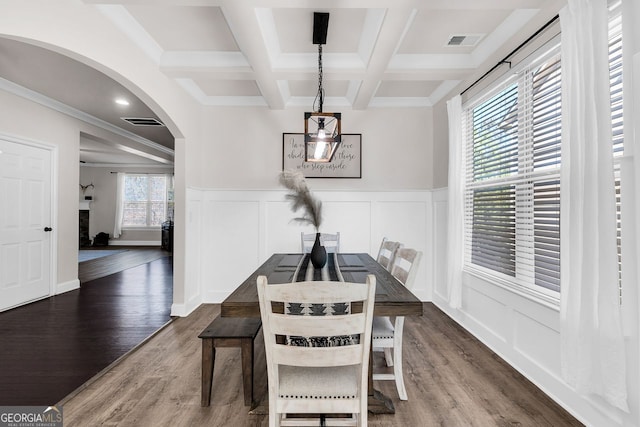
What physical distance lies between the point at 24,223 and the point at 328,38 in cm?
446

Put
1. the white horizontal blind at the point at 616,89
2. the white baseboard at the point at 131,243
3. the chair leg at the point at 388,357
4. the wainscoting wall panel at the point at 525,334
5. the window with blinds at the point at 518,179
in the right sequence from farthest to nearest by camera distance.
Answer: the white baseboard at the point at 131,243 → the chair leg at the point at 388,357 → the window with blinds at the point at 518,179 → the wainscoting wall panel at the point at 525,334 → the white horizontal blind at the point at 616,89

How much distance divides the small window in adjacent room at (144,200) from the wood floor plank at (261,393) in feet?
26.8

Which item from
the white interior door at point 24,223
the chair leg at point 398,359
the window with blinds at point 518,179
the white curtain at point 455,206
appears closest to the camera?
the chair leg at point 398,359

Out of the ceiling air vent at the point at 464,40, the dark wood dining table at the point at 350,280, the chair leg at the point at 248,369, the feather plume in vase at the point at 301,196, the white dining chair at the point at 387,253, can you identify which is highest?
the ceiling air vent at the point at 464,40

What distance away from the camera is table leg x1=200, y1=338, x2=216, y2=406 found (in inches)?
75.9

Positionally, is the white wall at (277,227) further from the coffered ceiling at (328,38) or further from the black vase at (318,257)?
the black vase at (318,257)

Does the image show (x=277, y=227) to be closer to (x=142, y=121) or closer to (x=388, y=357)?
(x=388, y=357)

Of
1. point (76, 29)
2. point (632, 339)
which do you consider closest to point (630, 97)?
point (632, 339)

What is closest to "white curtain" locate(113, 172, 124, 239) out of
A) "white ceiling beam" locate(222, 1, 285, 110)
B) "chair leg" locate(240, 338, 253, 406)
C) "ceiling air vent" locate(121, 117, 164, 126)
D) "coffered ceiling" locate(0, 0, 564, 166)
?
"ceiling air vent" locate(121, 117, 164, 126)

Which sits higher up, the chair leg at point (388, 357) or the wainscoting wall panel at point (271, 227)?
the wainscoting wall panel at point (271, 227)

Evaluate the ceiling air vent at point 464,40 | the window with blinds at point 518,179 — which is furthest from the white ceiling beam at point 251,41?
the window with blinds at point 518,179

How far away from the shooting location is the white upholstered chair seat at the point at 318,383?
4.56ft

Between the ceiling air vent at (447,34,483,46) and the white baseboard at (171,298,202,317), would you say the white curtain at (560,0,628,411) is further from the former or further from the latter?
the white baseboard at (171,298,202,317)

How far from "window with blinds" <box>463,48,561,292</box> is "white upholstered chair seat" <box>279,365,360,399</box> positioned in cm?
162
